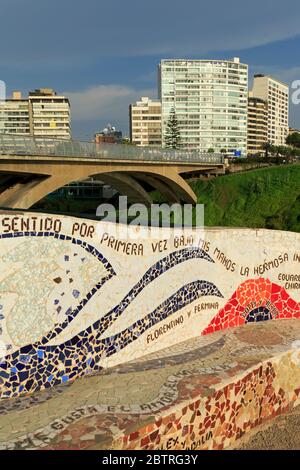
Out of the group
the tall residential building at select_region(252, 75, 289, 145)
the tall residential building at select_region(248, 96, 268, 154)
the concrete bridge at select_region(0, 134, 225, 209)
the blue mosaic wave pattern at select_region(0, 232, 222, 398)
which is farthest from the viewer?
the tall residential building at select_region(252, 75, 289, 145)

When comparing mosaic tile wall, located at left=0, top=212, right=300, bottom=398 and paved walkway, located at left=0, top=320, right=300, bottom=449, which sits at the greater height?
mosaic tile wall, located at left=0, top=212, right=300, bottom=398

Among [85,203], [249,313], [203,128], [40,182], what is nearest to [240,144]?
[203,128]

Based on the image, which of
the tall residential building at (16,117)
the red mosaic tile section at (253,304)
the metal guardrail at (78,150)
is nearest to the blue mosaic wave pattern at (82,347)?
the red mosaic tile section at (253,304)

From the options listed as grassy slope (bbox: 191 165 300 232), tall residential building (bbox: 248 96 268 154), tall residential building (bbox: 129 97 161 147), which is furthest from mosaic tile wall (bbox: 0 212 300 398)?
tall residential building (bbox: 248 96 268 154)

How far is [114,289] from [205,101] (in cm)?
11477

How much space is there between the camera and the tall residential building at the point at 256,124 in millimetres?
123562

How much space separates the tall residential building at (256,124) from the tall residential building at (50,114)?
53717 millimetres

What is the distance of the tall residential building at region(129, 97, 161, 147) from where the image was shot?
390 feet

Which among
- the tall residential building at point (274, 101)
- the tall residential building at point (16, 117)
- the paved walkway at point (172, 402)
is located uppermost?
the tall residential building at point (274, 101)

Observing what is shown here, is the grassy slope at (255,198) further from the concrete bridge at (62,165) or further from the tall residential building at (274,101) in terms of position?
the tall residential building at (274,101)

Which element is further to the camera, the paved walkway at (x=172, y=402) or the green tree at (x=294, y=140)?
the green tree at (x=294, y=140)

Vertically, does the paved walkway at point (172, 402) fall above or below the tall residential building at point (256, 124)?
below

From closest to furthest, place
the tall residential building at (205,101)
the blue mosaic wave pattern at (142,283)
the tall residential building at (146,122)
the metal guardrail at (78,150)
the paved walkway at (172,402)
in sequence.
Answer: the paved walkway at (172,402) → the blue mosaic wave pattern at (142,283) → the metal guardrail at (78,150) → the tall residential building at (205,101) → the tall residential building at (146,122)

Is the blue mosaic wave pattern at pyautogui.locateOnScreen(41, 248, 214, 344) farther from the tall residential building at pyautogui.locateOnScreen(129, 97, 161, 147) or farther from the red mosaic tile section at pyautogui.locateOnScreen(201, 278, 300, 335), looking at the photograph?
the tall residential building at pyautogui.locateOnScreen(129, 97, 161, 147)
